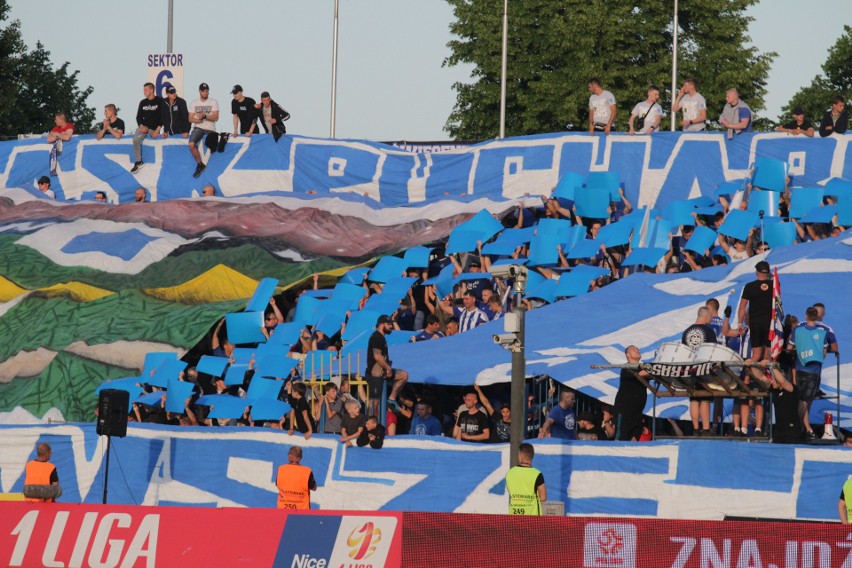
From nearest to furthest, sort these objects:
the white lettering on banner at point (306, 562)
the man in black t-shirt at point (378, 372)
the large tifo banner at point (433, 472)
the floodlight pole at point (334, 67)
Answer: the white lettering on banner at point (306, 562) < the large tifo banner at point (433, 472) < the man in black t-shirt at point (378, 372) < the floodlight pole at point (334, 67)

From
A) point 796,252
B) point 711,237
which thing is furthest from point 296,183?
point 796,252

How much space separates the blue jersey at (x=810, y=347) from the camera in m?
17.9

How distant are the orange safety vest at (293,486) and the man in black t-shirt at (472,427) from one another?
2415 mm

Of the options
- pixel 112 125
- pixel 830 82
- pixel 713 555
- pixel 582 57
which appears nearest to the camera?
pixel 713 555

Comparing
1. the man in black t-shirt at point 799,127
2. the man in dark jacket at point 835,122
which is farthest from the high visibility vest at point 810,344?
the man in black t-shirt at point 799,127

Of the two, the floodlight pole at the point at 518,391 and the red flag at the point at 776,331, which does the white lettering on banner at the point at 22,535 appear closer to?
the floodlight pole at the point at 518,391

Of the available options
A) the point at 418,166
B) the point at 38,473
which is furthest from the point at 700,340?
the point at 418,166

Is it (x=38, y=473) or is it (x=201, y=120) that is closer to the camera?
Answer: (x=38, y=473)

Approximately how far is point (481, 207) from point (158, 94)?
382 inches

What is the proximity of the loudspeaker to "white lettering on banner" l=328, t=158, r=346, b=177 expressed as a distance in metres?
13.2

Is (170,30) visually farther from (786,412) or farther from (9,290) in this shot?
(786,412)

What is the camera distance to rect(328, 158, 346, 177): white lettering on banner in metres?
32.9

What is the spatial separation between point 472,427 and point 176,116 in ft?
55.4

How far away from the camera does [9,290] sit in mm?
29750
